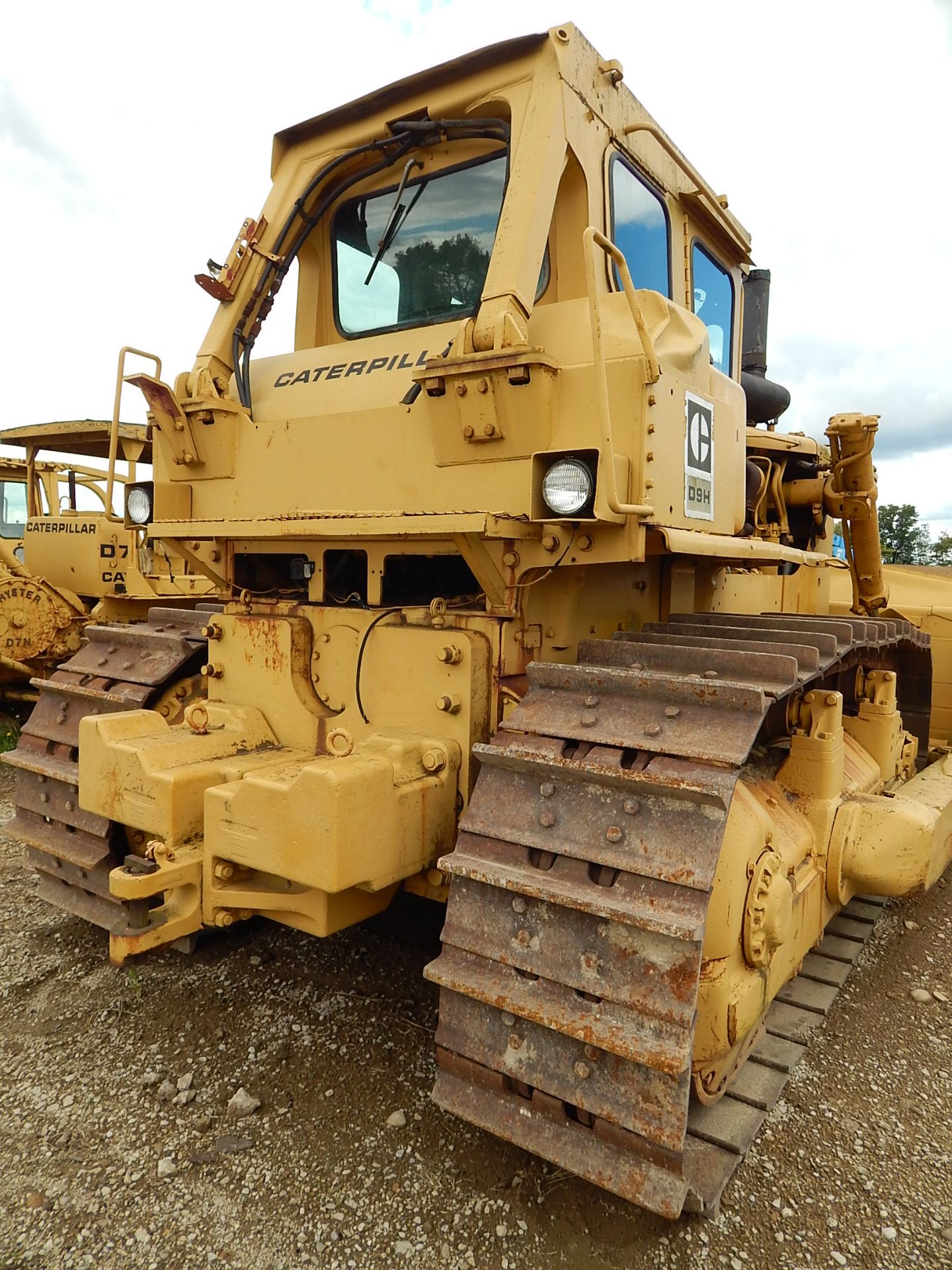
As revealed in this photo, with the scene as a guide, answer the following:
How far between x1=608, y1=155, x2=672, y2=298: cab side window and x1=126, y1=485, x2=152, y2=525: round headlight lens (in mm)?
2179

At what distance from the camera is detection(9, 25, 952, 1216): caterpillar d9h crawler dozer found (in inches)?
78.7

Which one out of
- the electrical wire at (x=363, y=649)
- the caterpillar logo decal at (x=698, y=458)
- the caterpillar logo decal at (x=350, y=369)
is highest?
the caterpillar logo decal at (x=350, y=369)

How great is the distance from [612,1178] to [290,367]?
315 centimetres

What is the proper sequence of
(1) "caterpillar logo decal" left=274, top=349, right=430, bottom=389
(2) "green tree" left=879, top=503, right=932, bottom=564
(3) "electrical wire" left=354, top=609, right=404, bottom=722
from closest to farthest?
(3) "electrical wire" left=354, top=609, right=404, bottom=722, (1) "caterpillar logo decal" left=274, top=349, right=430, bottom=389, (2) "green tree" left=879, top=503, right=932, bottom=564

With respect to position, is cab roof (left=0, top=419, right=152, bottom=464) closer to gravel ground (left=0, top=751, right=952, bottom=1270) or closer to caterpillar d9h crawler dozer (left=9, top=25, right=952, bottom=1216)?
caterpillar d9h crawler dozer (left=9, top=25, right=952, bottom=1216)

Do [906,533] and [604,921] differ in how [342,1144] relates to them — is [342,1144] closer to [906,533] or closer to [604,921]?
[604,921]

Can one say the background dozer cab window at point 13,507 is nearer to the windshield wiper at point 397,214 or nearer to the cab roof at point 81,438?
the cab roof at point 81,438

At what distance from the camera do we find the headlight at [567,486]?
240 centimetres

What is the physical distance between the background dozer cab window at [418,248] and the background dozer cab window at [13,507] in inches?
298

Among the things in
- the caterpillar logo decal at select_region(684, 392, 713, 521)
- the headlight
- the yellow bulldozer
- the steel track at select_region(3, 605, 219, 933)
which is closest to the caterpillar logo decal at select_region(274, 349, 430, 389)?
the headlight

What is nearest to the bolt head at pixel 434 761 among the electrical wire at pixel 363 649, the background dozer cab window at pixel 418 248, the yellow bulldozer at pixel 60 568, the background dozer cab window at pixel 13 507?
the electrical wire at pixel 363 649

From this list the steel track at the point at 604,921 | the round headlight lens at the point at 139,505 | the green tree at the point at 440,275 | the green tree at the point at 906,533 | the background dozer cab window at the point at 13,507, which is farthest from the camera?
the green tree at the point at 906,533

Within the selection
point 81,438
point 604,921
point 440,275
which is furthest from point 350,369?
point 81,438

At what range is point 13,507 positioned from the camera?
982 centimetres
